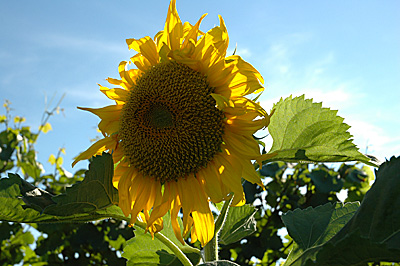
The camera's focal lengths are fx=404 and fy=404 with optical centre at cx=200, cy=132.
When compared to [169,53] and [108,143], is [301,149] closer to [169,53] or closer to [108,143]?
[169,53]

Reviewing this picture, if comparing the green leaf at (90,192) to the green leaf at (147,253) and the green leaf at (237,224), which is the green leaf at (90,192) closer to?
the green leaf at (147,253)

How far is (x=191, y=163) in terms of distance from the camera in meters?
1.23

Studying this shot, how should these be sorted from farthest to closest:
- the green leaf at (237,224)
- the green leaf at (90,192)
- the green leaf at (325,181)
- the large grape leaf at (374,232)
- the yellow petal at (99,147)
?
the green leaf at (325,181) → the green leaf at (237,224) → the yellow petal at (99,147) → the green leaf at (90,192) → the large grape leaf at (374,232)

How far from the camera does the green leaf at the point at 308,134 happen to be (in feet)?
4.11

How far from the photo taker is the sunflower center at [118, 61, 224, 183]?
1206 mm

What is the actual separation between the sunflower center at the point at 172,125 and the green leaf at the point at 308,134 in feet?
0.72

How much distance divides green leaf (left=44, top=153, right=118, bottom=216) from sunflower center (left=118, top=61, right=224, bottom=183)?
0.49ft

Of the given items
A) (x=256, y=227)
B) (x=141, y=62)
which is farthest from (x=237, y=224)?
(x=256, y=227)

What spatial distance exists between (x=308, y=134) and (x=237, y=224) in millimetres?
409

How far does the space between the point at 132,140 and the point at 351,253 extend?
2.44ft

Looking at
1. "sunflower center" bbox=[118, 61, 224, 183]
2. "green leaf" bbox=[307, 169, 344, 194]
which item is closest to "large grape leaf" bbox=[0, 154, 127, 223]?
"sunflower center" bbox=[118, 61, 224, 183]

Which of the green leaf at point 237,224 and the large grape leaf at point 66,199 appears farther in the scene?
the green leaf at point 237,224

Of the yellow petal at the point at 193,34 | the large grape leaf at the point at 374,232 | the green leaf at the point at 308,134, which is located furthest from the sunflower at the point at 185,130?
the large grape leaf at the point at 374,232

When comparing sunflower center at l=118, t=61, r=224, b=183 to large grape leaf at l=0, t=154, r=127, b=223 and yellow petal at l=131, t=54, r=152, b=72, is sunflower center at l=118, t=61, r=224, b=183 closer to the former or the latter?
yellow petal at l=131, t=54, r=152, b=72
